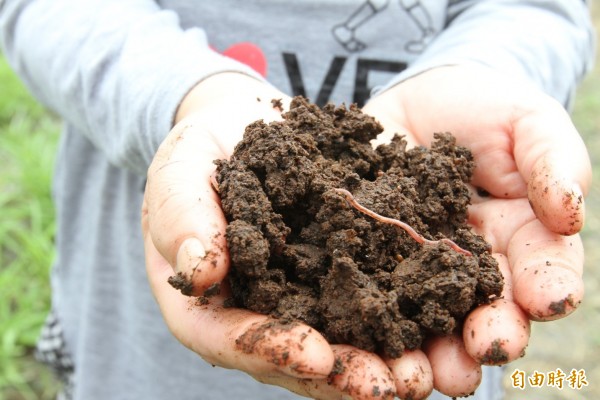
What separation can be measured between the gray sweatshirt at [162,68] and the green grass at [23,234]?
1.03 meters

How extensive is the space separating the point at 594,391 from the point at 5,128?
471cm

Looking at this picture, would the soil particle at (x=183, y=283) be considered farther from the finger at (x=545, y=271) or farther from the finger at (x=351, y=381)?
the finger at (x=545, y=271)

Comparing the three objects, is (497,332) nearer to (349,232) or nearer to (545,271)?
(545,271)

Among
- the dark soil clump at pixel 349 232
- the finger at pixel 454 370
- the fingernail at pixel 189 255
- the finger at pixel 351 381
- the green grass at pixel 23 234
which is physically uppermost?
the fingernail at pixel 189 255

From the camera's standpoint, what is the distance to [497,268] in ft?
4.87

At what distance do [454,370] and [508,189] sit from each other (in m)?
0.62

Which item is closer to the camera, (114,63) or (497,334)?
(497,334)

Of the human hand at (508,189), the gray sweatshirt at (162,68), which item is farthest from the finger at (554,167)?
the gray sweatshirt at (162,68)

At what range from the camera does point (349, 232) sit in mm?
1495

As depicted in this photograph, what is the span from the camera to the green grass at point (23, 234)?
10.8 ft

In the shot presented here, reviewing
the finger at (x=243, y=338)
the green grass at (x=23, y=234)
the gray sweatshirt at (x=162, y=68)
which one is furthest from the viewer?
the green grass at (x=23, y=234)

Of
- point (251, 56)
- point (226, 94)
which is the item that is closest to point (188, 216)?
point (226, 94)

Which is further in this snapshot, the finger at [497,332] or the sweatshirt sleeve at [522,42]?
the sweatshirt sleeve at [522,42]

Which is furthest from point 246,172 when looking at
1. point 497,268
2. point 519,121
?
point 519,121
